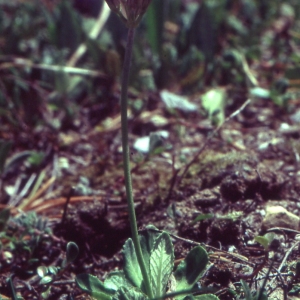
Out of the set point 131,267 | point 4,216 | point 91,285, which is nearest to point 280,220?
point 131,267

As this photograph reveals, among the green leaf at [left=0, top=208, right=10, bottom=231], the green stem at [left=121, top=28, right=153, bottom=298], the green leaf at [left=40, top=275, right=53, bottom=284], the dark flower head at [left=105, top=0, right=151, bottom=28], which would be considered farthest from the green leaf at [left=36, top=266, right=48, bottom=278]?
the dark flower head at [left=105, top=0, right=151, bottom=28]

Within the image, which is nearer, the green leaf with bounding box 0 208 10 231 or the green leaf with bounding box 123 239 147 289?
the green leaf with bounding box 123 239 147 289

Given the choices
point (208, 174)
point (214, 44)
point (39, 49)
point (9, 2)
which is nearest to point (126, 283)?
point (208, 174)

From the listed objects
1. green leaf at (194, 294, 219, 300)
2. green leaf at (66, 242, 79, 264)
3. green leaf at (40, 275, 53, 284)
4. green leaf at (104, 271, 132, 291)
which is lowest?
green leaf at (194, 294, 219, 300)

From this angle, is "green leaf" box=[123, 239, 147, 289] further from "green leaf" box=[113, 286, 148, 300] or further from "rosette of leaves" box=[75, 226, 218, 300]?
"green leaf" box=[113, 286, 148, 300]

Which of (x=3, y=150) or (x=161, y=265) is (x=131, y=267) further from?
(x=3, y=150)

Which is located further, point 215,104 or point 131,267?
point 215,104

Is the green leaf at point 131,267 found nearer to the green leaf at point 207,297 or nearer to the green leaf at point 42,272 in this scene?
the green leaf at point 207,297
